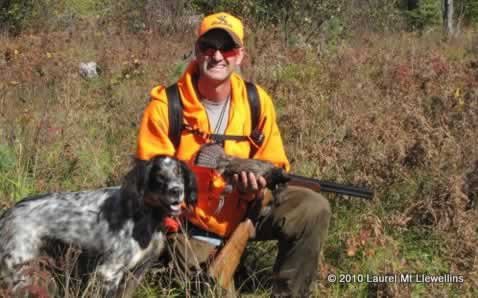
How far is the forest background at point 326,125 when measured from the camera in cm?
388

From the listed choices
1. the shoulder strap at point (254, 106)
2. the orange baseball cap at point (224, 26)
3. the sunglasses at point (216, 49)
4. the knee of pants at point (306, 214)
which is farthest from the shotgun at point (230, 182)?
the orange baseball cap at point (224, 26)

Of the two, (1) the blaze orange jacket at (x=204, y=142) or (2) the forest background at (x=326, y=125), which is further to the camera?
(2) the forest background at (x=326, y=125)

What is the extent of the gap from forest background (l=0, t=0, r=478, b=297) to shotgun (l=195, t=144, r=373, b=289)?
0.89 feet

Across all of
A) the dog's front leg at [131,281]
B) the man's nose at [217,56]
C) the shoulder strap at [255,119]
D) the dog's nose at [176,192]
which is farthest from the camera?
the shoulder strap at [255,119]

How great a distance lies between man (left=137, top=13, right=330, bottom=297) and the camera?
11.8 ft

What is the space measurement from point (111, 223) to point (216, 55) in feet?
4.08

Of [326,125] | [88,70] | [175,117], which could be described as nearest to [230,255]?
[175,117]

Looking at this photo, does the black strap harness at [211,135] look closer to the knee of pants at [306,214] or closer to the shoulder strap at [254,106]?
the shoulder strap at [254,106]

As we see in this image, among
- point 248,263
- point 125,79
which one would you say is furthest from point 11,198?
point 125,79

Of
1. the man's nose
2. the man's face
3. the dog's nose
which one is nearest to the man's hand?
the dog's nose

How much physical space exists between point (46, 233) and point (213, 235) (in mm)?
1049

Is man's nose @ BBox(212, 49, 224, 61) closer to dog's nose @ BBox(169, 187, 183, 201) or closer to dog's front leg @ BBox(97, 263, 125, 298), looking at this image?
dog's nose @ BBox(169, 187, 183, 201)

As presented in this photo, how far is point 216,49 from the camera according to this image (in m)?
3.72

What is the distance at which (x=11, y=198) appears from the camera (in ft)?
14.6
